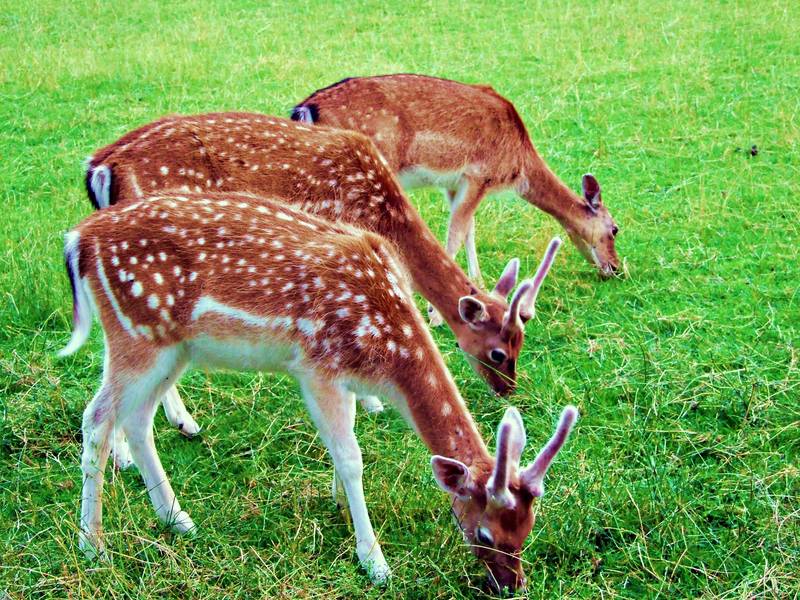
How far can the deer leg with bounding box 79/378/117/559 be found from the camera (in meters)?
3.92

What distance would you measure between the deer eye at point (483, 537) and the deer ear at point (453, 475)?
135 millimetres

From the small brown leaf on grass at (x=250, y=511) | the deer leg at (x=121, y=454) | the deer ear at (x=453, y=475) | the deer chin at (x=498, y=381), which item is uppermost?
the deer ear at (x=453, y=475)

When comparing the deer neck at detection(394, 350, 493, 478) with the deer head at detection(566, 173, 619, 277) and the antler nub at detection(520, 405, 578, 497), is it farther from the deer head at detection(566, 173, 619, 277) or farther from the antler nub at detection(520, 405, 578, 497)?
the deer head at detection(566, 173, 619, 277)

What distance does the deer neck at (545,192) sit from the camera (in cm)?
695

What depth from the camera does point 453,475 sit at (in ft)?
12.0

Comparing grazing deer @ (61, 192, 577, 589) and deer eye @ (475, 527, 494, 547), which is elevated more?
grazing deer @ (61, 192, 577, 589)

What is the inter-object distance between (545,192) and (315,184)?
2.17m

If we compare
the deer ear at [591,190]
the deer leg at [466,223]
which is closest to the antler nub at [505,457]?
the deer leg at [466,223]

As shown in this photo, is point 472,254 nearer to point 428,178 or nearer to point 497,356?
point 428,178

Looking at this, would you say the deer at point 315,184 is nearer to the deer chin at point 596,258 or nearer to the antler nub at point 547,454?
the deer chin at point 596,258

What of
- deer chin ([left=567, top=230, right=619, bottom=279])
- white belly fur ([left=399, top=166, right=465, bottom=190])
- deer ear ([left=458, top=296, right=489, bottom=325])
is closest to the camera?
deer ear ([left=458, top=296, right=489, bottom=325])

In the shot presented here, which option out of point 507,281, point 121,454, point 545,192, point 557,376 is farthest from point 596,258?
point 121,454

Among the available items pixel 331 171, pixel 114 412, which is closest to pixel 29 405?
pixel 114 412

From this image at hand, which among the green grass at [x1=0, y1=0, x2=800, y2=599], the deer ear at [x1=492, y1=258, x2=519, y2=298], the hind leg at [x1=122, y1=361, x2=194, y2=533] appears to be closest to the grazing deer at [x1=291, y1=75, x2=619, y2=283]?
the green grass at [x1=0, y1=0, x2=800, y2=599]
